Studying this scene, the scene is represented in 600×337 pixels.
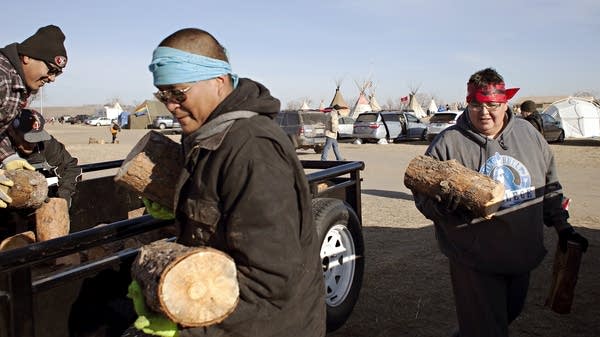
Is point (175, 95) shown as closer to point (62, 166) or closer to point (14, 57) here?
point (14, 57)

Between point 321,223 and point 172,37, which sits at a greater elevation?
point 172,37

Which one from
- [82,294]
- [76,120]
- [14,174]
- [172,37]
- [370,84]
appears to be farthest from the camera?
[76,120]

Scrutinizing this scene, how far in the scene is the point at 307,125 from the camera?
20.5 meters

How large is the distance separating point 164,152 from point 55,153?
2.42 meters

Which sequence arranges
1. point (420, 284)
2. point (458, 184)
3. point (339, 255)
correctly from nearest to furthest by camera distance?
point (458, 184) → point (339, 255) → point (420, 284)

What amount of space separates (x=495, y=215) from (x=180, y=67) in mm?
2129

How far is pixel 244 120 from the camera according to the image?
5.81ft

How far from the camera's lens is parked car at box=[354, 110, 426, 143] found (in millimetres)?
25078

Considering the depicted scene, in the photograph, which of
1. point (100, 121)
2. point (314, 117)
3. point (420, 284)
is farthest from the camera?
point (100, 121)

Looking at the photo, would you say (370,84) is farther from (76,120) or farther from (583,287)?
(583,287)

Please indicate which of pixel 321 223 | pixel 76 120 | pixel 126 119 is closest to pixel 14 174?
pixel 321 223

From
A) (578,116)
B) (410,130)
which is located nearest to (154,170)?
(410,130)

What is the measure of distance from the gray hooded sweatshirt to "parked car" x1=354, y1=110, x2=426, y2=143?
21.7 metres

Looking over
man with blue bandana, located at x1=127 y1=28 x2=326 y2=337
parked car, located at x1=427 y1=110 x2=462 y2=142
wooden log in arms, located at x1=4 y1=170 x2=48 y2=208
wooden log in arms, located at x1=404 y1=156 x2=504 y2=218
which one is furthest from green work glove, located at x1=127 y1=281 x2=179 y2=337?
parked car, located at x1=427 y1=110 x2=462 y2=142
